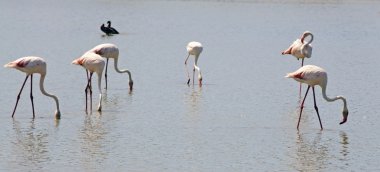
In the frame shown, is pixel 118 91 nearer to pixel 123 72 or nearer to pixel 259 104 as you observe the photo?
pixel 123 72

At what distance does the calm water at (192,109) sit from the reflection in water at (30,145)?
1cm

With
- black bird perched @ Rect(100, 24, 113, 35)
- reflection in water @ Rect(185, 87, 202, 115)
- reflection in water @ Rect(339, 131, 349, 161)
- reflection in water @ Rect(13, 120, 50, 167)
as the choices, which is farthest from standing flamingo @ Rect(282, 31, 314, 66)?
black bird perched @ Rect(100, 24, 113, 35)

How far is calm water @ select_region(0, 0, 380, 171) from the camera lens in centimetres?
969

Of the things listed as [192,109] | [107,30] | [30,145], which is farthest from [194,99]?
[107,30]

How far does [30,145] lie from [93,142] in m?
0.74

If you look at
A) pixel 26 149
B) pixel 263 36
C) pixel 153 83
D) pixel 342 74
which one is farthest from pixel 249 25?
pixel 26 149

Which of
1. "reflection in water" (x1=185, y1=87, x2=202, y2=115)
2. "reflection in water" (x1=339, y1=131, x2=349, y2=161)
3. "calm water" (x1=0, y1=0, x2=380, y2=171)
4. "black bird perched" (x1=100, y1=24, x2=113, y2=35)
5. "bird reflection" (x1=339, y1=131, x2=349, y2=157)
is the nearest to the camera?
"calm water" (x1=0, y1=0, x2=380, y2=171)

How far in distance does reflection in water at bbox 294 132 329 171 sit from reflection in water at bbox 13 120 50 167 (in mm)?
2712

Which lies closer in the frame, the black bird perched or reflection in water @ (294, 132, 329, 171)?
reflection in water @ (294, 132, 329, 171)

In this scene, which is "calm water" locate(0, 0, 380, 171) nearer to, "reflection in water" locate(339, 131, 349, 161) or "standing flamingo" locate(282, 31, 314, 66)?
"reflection in water" locate(339, 131, 349, 161)

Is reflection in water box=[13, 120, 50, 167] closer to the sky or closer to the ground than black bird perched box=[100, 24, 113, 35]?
closer to the ground

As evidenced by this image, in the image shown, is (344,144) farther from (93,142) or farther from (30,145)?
(30,145)

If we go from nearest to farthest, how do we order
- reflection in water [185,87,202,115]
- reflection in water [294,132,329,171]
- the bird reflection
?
1. reflection in water [294,132,329,171]
2. the bird reflection
3. reflection in water [185,87,202,115]

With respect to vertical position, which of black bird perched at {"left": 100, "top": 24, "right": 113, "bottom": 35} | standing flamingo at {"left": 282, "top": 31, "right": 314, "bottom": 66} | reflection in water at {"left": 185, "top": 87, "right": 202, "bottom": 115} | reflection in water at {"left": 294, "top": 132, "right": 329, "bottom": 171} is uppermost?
black bird perched at {"left": 100, "top": 24, "right": 113, "bottom": 35}
